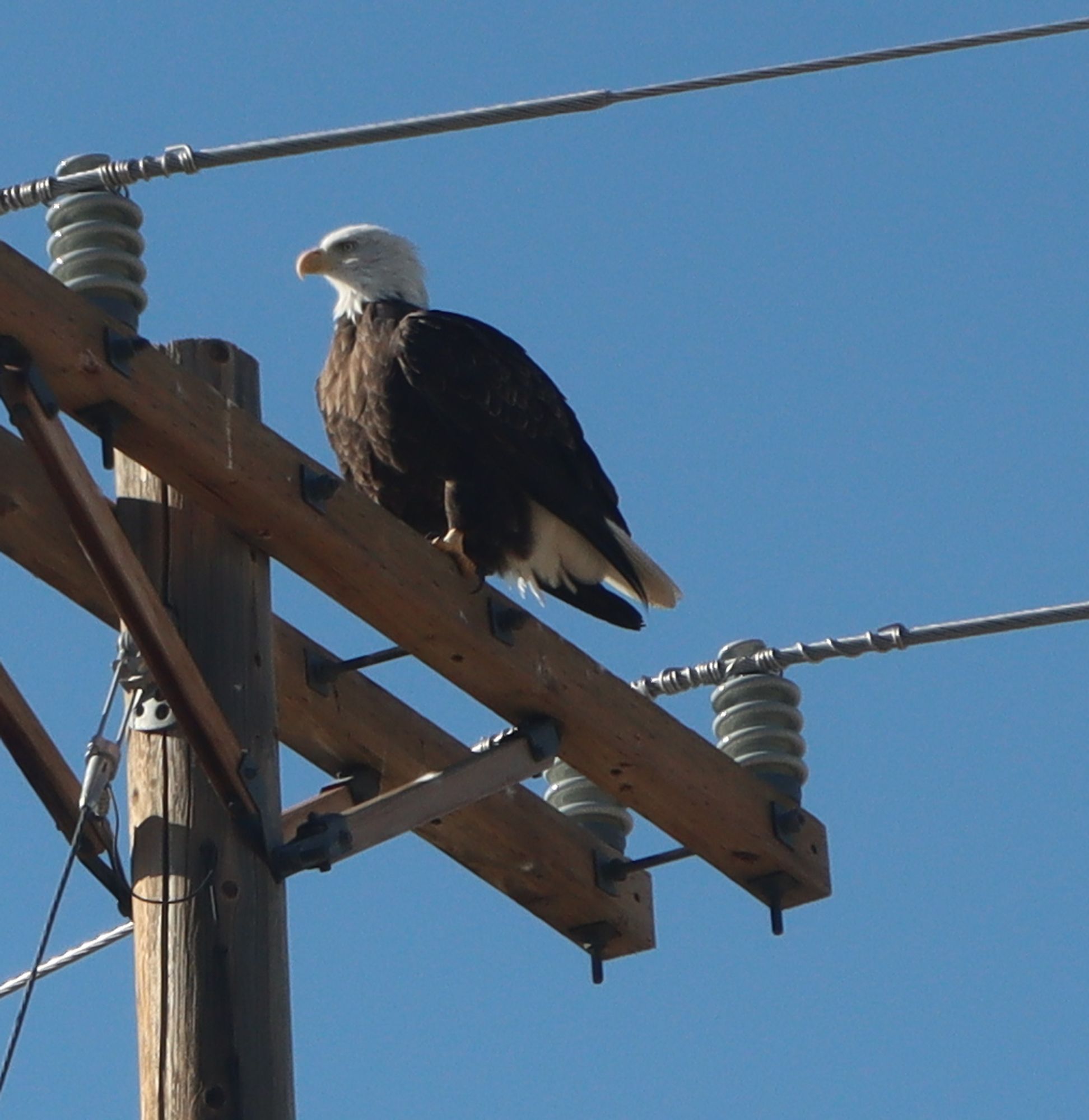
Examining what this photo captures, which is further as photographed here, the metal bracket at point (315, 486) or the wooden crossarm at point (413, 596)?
the metal bracket at point (315, 486)

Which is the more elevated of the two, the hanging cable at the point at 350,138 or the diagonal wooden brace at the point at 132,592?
the hanging cable at the point at 350,138

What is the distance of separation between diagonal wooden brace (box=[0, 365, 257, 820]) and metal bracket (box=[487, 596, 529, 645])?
2.47 feet

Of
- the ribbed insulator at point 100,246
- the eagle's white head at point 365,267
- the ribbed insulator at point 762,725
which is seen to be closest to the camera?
the ribbed insulator at point 100,246

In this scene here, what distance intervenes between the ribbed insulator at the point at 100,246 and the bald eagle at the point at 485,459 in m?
1.68

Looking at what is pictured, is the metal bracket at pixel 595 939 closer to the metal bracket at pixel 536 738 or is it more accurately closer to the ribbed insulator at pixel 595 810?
the ribbed insulator at pixel 595 810

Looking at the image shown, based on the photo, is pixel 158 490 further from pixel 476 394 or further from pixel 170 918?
pixel 476 394

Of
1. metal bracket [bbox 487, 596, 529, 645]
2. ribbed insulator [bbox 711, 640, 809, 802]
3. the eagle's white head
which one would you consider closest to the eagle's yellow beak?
the eagle's white head

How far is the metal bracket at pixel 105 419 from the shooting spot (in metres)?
4.18

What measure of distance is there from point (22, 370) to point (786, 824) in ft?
7.27

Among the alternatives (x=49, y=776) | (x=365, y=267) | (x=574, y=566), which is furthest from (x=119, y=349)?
(x=365, y=267)

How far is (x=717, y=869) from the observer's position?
5.53m

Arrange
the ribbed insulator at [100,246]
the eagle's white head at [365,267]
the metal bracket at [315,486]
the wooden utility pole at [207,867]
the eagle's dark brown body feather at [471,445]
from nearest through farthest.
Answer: the wooden utility pole at [207,867], the metal bracket at [315,486], the ribbed insulator at [100,246], the eagle's dark brown body feather at [471,445], the eagle's white head at [365,267]

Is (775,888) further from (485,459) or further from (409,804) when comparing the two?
(485,459)

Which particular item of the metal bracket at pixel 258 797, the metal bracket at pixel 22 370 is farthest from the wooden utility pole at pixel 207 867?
the metal bracket at pixel 22 370
